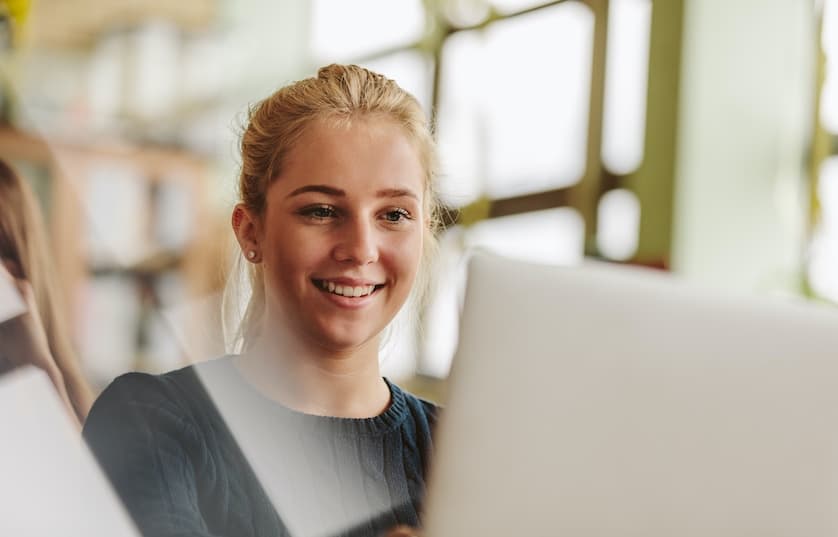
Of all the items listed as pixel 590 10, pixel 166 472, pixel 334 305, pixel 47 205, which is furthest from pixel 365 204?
pixel 590 10

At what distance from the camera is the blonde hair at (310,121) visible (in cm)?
113

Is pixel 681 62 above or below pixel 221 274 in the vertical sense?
above

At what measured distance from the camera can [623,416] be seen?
779 mm

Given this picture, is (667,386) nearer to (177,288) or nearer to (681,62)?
(681,62)

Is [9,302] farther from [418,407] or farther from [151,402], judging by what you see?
[418,407]

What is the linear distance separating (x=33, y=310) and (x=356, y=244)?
396mm

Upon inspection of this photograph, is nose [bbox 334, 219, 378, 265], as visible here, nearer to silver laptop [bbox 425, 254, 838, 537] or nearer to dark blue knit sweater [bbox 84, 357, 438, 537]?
dark blue knit sweater [bbox 84, 357, 438, 537]

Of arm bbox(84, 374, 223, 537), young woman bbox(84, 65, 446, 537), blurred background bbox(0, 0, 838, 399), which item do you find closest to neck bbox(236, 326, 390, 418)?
young woman bbox(84, 65, 446, 537)

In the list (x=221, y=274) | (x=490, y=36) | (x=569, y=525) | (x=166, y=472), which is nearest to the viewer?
(x=569, y=525)

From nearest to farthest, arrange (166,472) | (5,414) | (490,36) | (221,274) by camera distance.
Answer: (166,472), (5,414), (221,274), (490,36)

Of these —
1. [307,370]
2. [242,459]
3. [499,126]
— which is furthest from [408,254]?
[499,126]

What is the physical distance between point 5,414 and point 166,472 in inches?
8.8

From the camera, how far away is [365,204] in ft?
3.57

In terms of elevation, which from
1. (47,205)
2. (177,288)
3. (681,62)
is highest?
(681,62)
